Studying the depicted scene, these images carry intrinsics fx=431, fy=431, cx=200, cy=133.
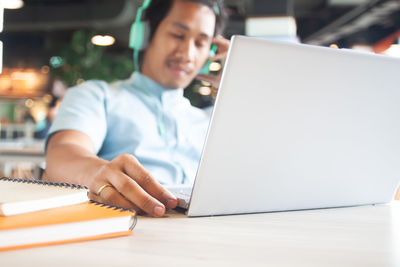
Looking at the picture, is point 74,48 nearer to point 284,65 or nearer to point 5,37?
point 5,37

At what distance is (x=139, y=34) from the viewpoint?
1.74 meters

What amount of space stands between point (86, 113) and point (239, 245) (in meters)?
0.99

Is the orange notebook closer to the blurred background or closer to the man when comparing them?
the man

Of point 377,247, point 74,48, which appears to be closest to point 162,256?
point 377,247

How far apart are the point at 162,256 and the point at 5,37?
492 inches

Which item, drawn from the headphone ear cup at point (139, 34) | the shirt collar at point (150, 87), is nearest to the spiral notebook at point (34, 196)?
the shirt collar at point (150, 87)

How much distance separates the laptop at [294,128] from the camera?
0.65m

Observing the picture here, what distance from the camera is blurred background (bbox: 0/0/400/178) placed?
4.79m

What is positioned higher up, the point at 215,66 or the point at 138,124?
the point at 215,66

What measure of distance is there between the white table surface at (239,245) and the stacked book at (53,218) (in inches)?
0.6

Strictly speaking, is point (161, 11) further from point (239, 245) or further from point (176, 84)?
point (239, 245)

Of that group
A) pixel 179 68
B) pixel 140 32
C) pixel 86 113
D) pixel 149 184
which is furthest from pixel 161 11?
pixel 149 184

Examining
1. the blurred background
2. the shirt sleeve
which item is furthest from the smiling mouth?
the blurred background

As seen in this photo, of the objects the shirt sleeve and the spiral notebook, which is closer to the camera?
the spiral notebook
